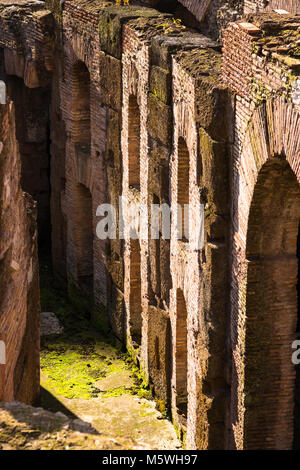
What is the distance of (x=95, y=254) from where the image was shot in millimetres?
14711

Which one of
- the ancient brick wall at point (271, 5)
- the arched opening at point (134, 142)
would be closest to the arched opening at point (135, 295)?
the arched opening at point (134, 142)

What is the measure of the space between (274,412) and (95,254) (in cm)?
562

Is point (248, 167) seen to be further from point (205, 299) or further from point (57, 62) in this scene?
point (57, 62)

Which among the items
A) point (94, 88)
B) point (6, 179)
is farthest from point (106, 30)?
point (6, 179)

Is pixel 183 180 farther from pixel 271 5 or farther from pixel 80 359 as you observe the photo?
pixel 80 359

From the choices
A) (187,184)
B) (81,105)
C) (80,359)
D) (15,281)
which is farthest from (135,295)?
(15,281)

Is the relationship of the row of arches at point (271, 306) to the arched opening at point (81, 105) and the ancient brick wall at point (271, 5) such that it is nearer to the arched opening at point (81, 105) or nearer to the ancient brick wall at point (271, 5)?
the ancient brick wall at point (271, 5)

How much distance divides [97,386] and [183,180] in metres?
3.18

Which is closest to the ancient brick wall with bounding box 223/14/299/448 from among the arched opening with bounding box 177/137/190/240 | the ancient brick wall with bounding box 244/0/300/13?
the arched opening with bounding box 177/137/190/240

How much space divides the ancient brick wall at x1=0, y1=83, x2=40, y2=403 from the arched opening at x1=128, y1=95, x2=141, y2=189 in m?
3.43

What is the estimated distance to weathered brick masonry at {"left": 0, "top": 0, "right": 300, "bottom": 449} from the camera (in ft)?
29.8

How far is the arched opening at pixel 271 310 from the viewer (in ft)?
29.9

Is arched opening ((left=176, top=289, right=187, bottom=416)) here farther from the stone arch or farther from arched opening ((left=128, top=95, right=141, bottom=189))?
arched opening ((left=128, top=95, right=141, bottom=189))
